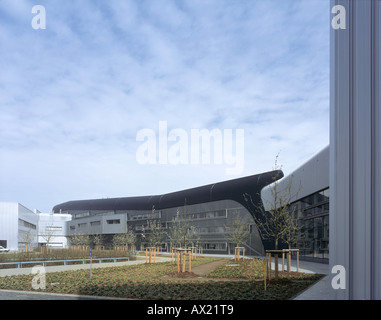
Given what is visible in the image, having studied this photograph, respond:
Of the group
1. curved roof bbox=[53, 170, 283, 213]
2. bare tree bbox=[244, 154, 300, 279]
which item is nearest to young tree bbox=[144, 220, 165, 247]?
curved roof bbox=[53, 170, 283, 213]

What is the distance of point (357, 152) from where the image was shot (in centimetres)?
673

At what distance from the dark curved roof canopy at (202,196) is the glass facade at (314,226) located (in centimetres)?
346

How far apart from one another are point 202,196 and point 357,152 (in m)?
53.9

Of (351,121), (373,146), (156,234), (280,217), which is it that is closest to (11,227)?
(156,234)

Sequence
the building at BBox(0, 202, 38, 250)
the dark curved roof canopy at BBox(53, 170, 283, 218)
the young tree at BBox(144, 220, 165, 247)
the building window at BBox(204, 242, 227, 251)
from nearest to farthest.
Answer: the young tree at BBox(144, 220, 165, 247), the dark curved roof canopy at BBox(53, 170, 283, 218), the building window at BBox(204, 242, 227, 251), the building at BBox(0, 202, 38, 250)

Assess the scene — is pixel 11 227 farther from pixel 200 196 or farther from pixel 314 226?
pixel 314 226

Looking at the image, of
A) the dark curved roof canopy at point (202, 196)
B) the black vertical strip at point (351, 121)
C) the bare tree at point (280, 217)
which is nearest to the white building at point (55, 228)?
Answer: the dark curved roof canopy at point (202, 196)

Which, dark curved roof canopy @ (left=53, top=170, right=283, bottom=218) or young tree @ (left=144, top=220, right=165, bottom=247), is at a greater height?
dark curved roof canopy @ (left=53, top=170, right=283, bottom=218)

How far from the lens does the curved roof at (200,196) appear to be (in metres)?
49.8

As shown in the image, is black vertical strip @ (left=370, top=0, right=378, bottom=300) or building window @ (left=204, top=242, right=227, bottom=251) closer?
black vertical strip @ (left=370, top=0, right=378, bottom=300)

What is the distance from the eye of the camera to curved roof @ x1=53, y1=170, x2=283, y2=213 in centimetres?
4978

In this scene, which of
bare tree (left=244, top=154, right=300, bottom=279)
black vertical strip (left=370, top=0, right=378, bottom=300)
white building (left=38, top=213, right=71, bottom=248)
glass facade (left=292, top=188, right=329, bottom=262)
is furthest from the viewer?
white building (left=38, top=213, right=71, bottom=248)

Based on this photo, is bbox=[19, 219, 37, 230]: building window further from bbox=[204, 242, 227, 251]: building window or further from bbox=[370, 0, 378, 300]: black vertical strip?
bbox=[370, 0, 378, 300]: black vertical strip

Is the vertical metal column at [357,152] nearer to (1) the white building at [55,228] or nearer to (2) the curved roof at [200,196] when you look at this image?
(2) the curved roof at [200,196]
